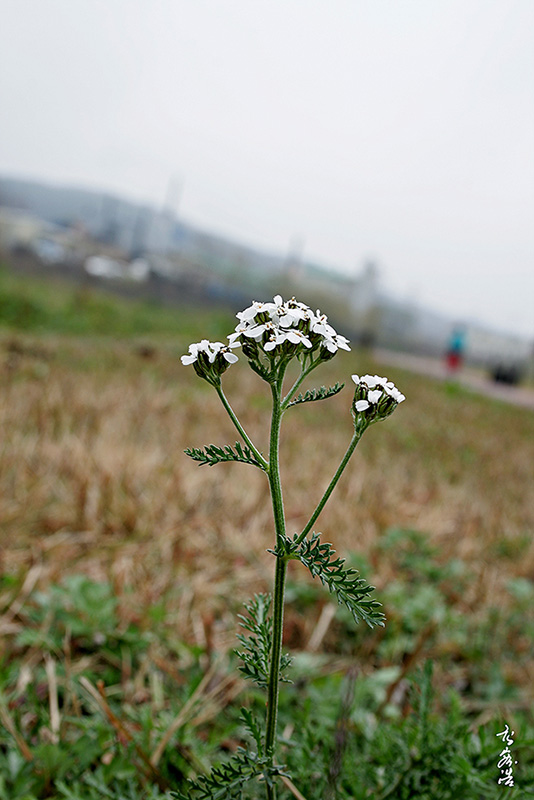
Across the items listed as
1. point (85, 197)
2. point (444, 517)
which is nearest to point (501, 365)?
point (444, 517)

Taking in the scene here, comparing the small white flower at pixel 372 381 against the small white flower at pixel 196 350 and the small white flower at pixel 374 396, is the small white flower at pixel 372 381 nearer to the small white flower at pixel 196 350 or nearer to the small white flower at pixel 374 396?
the small white flower at pixel 374 396

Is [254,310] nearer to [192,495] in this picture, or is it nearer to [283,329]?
[283,329]

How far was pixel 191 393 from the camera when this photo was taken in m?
5.68

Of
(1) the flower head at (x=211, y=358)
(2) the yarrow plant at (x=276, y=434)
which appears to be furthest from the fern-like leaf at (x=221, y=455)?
(1) the flower head at (x=211, y=358)

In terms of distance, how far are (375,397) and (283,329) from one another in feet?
0.50

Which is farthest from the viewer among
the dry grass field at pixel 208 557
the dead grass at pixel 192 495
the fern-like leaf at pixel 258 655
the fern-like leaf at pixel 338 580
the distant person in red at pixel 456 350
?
the distant person in red at pixel 456 350

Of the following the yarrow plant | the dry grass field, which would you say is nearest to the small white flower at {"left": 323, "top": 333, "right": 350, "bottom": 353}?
the yarrow plant

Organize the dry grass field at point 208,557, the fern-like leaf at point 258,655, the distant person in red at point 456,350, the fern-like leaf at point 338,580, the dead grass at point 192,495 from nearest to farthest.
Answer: the fern-like leaf at point 338,580
the fern-like leaf at point 258,655
the dry grass field at point 208,557
the dead grass at point 192,495
the distant person in red at point 456,350

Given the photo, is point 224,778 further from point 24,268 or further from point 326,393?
point 24,268

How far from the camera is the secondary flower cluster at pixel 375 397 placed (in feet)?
2.72

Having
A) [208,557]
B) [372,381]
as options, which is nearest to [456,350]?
[208,557]

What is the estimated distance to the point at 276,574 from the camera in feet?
2.66

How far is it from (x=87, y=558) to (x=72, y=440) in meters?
1.19

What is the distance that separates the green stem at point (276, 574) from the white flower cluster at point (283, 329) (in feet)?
0.19
